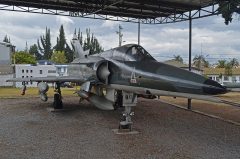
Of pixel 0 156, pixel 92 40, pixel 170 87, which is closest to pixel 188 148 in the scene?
pixel 170 87

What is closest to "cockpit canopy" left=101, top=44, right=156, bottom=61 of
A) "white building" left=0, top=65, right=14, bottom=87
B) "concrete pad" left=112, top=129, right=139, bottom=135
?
"concrete pad" left=112, top=129, right=139, bottom=135

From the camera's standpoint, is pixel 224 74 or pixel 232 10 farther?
pixel 224 74

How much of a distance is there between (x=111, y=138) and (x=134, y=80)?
1.95m

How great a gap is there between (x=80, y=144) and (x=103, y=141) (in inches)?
29.8

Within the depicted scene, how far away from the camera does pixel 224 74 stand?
74.5 metres

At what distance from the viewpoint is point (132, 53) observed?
11.3m

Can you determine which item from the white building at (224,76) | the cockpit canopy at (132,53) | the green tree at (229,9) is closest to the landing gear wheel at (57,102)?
the cockpit canopy at (132,53)

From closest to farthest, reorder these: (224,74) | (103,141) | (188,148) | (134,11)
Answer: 1. (188,148)
2. (103,141)
3. (134,11)
4. (224,74)

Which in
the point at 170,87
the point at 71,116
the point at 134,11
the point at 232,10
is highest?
the point at 134,11

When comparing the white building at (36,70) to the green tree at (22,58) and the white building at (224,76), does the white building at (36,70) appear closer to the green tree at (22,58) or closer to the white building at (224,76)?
the green tree at (22,58)

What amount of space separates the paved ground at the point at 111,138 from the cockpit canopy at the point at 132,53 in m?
2.50

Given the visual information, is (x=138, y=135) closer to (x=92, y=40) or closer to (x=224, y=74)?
(x=224, y=74)

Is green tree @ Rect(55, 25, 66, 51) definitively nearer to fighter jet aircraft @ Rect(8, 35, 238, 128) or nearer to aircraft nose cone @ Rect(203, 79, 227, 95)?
fighter jet aircraft @ Rect(8, 35, 238, 128)

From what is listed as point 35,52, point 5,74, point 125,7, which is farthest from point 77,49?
point 35,52
